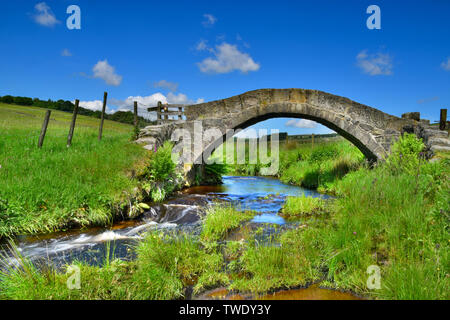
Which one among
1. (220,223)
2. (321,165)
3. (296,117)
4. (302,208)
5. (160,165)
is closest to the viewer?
(220,223)

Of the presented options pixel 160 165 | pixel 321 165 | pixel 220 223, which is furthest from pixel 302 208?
pixel 321 165

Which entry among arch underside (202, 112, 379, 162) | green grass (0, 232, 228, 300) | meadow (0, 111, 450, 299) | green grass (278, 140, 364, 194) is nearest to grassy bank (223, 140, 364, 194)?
green grass (278, 140, 364, 194)

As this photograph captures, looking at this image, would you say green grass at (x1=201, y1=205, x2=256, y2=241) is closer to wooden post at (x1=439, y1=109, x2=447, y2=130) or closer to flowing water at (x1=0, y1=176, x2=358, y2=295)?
flowing water at (x1=0, y1=176, x2=358, y2=295)

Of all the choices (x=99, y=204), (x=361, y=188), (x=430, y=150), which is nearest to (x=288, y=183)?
(x=430, y=150)

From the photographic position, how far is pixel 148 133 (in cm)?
1034

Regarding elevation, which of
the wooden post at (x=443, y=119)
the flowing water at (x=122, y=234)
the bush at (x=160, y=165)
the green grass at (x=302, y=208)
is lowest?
the flowing water at (x=122, y=234)

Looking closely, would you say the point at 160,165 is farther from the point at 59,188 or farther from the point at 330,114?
the point at 330,114

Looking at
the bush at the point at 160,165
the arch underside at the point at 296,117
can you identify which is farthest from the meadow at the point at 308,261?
the arch underside at the point at 296,117

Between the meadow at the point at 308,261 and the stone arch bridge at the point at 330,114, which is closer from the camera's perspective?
the meadow at the point at 308,261

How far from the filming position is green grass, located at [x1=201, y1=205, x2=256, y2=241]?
16.6 ft

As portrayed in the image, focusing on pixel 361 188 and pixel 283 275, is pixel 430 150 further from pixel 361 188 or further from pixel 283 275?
pixel 283 275

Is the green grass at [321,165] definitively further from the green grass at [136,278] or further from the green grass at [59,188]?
the green grass at [136,278]

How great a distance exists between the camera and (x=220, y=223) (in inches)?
216

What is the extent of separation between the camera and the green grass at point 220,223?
5047mm
